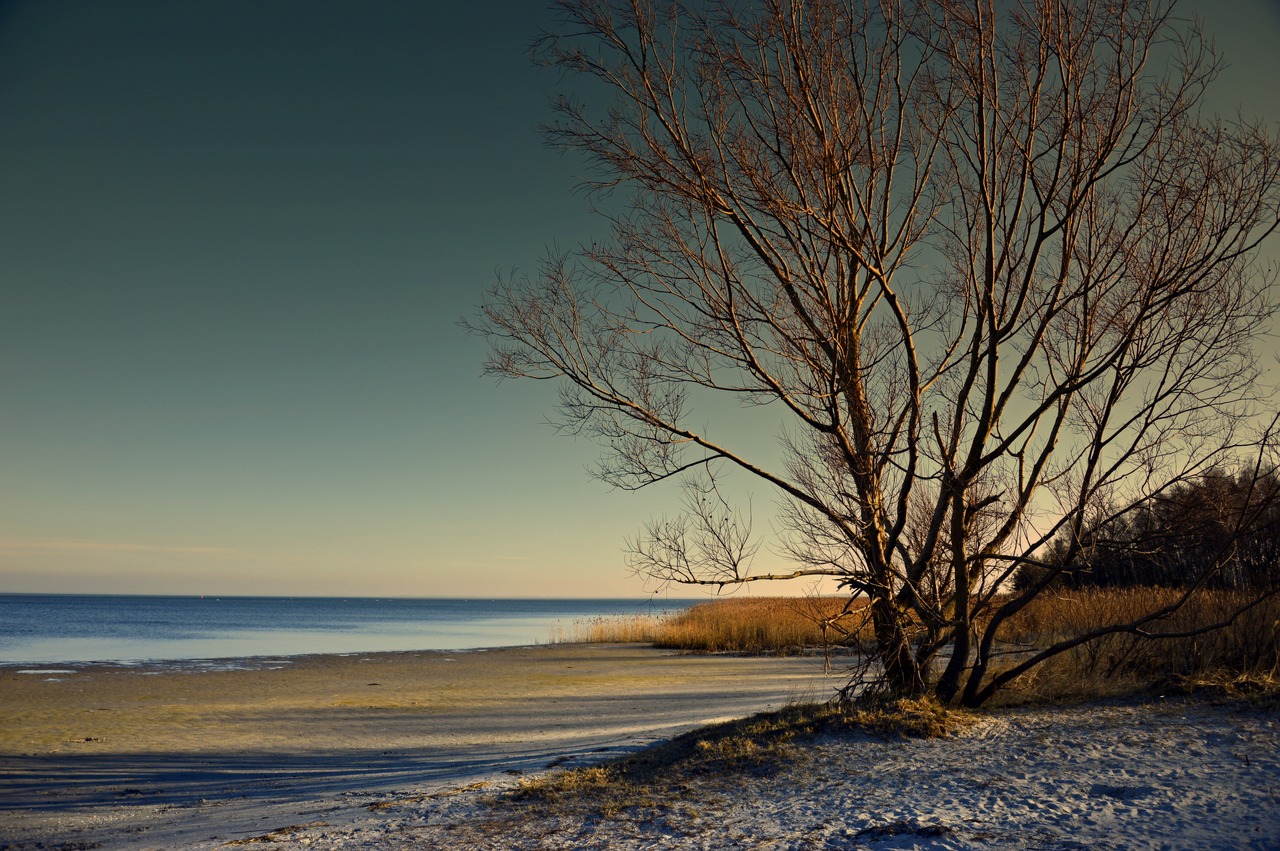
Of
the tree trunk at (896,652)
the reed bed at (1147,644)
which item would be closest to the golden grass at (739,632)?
the reed bed at (1147,644)

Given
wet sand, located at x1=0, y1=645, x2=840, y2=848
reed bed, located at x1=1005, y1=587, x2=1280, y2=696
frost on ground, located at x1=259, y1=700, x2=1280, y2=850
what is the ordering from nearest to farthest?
1. frost on ground, located at x1=259, y1=700, x2=1280, y2=850
2. wet sand, located at x1=0, y1=645, x2=840, y2=848
3. reed bed, located at x1=1005, y1=587, x2=1280, y2=696

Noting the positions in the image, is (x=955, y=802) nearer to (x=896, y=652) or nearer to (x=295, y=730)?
(x=896, y=652)

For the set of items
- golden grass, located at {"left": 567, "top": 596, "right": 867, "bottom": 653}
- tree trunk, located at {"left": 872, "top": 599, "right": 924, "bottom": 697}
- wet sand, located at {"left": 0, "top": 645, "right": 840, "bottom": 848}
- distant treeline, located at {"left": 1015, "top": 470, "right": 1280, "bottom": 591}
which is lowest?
wet sand, located at {"left": 0, "top": 645, "right": 840, "bottom": 848}

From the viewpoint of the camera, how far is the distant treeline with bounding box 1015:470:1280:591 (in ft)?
24.5

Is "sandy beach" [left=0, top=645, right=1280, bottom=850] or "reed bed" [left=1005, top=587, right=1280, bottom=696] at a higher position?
"reed bed" [left=1005, top=587, right=1280, bottom=696]

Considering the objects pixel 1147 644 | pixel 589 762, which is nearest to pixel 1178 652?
pixel 1147 644

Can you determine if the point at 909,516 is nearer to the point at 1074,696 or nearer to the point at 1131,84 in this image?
the point at 1074,696

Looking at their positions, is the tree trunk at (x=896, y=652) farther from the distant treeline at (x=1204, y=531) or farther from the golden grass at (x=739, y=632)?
the golden grass at (x=739, y=632)

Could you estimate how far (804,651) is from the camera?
83.9ft

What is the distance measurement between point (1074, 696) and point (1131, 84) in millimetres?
5561

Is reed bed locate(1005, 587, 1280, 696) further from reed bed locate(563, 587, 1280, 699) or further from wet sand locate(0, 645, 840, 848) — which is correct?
wet sand locate(0, 645, 840, 848)

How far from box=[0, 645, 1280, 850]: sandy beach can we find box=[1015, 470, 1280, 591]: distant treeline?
1.34m

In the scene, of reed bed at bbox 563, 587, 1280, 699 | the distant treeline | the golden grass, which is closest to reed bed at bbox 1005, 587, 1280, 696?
reed bed at bbox 563, 587, 1280, 699

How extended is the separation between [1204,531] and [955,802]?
4.67m
